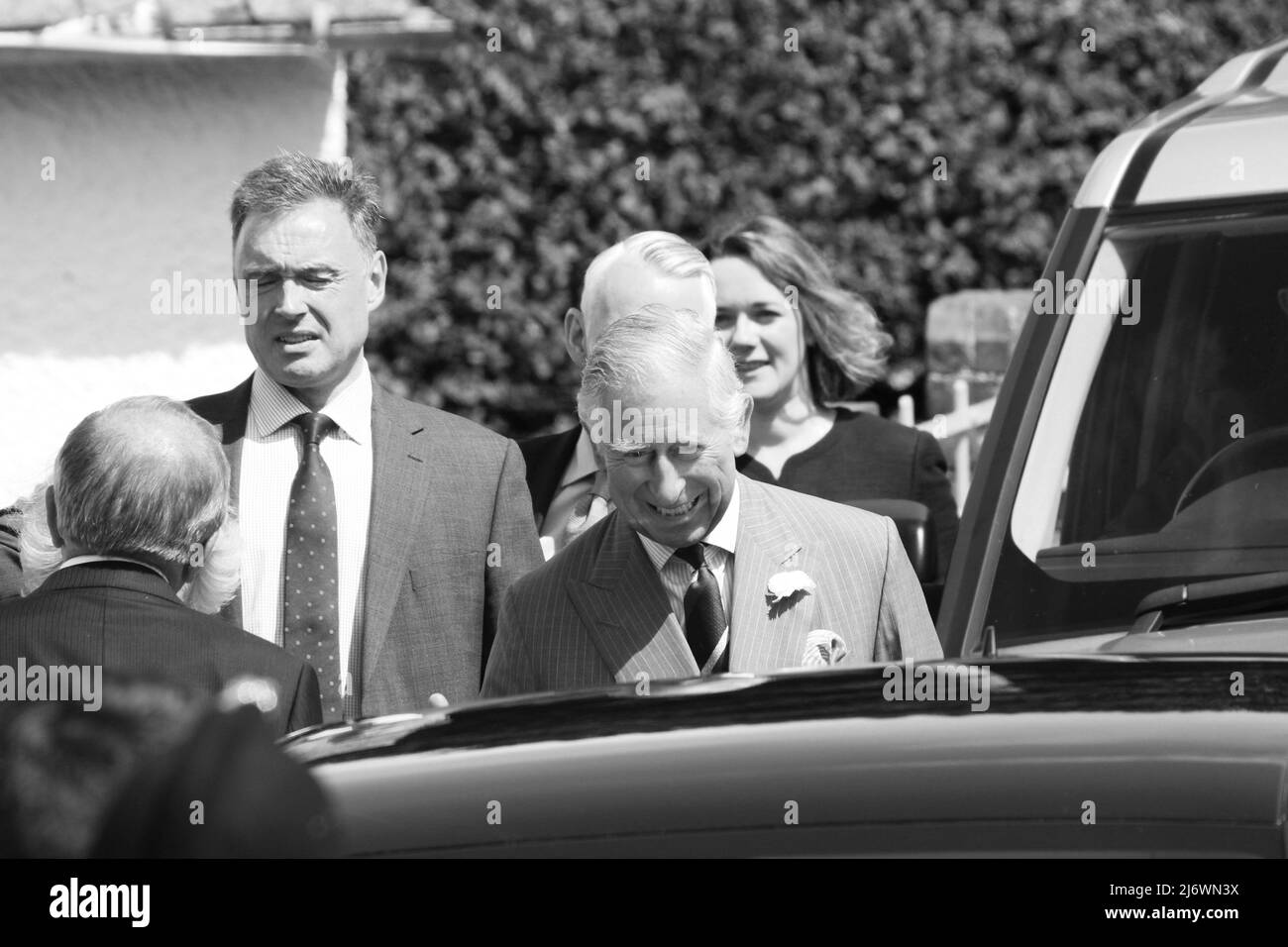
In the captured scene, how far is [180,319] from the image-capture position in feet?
24.3

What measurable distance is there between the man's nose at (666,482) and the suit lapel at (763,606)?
187 millimetres

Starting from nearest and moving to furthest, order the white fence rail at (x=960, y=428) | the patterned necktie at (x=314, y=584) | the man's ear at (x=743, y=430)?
the man's ear at (x=743, y=430) → the patterned necktie at (x=314, y=584) → the white fence rail at (x=960, y=428)

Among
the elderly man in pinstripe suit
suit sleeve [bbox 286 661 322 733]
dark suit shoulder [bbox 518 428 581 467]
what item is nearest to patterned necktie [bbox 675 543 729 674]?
the elderly man in pinstripe suit

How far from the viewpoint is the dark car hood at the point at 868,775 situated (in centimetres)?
176

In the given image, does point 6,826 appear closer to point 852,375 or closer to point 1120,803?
point 1120,803

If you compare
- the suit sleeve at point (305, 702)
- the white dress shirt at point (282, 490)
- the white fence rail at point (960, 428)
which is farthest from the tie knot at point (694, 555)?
the white fence rail at point (960, 428)

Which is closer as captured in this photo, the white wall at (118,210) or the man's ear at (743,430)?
the man's ear at (743,430)

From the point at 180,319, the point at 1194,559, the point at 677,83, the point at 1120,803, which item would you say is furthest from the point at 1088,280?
the point at 677,83

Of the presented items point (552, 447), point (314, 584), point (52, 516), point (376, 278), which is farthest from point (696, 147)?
point (52, 516)

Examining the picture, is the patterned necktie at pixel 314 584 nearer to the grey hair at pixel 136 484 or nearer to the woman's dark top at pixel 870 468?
the grey hair at pixel 136 484

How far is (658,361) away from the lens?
122 inches

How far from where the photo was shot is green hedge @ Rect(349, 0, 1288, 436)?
33.9ft
